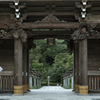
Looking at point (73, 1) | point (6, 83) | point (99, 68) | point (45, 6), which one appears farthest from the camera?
point (99, 68)

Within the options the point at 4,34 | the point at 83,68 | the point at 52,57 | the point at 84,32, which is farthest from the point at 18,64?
the point at 52,57

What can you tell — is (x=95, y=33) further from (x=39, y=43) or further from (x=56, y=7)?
(x=39, y=43)

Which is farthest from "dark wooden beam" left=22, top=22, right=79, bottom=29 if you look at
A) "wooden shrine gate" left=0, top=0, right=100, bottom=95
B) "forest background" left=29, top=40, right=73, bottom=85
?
"forest background" left=29, top=40, right=73, bottom=85

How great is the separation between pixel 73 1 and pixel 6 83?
6368mm

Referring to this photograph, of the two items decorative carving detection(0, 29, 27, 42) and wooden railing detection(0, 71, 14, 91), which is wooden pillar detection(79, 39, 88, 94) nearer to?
decorative carving detection(0, 29, 27, 42)

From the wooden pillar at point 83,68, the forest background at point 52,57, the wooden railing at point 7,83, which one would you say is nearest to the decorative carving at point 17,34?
the wooden railing at point 7,83

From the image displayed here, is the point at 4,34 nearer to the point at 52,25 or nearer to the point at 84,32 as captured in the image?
the point at 52,25

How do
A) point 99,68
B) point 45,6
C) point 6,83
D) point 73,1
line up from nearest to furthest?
point 73,1 < point 45,6 < point 6,83 < point 99,68

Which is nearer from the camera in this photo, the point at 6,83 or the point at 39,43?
the point at 6,83

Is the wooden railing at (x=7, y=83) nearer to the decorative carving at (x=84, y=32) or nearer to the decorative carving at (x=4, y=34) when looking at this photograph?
the decorative carving at (x=4, y=34)

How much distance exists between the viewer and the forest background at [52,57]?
51.4m

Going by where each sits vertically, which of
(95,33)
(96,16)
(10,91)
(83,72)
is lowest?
(10,91)

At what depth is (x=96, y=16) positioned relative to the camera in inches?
535

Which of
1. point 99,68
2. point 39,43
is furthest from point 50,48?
point 99,68
